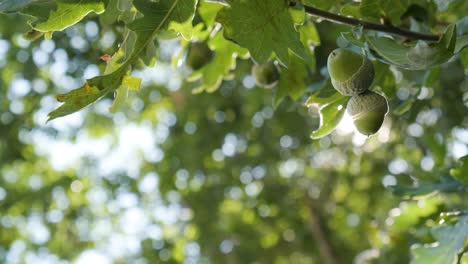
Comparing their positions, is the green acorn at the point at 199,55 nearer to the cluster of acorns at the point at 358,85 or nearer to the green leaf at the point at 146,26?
the green leaf at the point at 146,26

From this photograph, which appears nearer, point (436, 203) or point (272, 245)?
point (436, 203)

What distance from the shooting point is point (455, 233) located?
229 centimetres

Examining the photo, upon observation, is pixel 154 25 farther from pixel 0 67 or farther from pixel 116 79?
pixel 0 67

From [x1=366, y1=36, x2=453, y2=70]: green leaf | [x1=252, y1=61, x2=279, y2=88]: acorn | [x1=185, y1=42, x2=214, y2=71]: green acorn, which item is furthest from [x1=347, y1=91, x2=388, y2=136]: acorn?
[x1=185, y1=42, x2=214, y2=71]: green acorn

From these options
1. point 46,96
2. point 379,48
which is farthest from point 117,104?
point 46,96

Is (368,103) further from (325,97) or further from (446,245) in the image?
(446,245)

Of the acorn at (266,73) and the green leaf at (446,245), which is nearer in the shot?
the green leaf at (446,245)

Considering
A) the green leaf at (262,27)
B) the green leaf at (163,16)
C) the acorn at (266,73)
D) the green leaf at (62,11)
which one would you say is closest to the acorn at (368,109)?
the green leaf at (262,27)

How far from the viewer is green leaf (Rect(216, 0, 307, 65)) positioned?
191 centimetres

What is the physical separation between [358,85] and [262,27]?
34 cm

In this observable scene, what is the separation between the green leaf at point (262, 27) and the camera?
1911 mm

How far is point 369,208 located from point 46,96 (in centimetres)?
381

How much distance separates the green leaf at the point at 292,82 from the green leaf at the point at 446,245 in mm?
742

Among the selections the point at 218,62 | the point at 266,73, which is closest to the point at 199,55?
the point at 218,62
